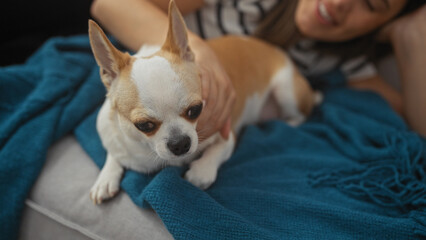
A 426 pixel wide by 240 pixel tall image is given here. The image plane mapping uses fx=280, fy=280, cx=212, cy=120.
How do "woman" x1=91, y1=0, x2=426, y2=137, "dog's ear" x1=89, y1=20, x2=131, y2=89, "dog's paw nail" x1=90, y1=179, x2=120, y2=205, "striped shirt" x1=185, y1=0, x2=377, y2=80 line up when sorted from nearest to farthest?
"dog's ear" x1=89, y1=20, x2=131, y2=89 → "dog's paw nail" x1=90, y1=179, x2=120, y2=205 → "woman" x1=91, y1=0, x2=426, y2=137 → "striped shirt" x1=185, y1=0, x2=377, y2=80

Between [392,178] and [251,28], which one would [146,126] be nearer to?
[392,178]

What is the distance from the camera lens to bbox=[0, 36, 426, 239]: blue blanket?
3.00 feet

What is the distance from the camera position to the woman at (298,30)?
1.17 m

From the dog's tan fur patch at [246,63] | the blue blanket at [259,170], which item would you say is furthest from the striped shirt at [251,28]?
the blue blanket at [259,170]

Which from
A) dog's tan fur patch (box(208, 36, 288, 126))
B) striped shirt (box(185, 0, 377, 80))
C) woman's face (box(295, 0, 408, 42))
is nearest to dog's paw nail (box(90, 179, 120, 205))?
dog's tan fur patch (box(208, 36, 288, 126))

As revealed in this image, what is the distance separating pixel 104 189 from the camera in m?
0.99

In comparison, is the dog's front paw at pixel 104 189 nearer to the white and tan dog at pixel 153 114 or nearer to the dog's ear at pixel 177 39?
the white and tan dog at pixel 153 114

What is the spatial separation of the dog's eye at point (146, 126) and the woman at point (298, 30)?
0.69 ft

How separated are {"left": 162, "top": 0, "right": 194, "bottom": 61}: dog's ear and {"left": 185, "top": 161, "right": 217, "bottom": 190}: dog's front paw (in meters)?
0.40

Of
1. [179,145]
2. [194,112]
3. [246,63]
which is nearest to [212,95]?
[194,112]

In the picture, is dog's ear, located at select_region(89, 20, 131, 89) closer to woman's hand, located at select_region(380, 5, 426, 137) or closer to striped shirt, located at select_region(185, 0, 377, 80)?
striped shirt, located at select_region(185, 0, 377, 80)

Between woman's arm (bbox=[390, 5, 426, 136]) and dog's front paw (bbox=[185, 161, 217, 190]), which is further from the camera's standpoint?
woman's arm (bbox=[390, 5, 426, 136])

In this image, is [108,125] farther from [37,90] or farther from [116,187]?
[37,90]

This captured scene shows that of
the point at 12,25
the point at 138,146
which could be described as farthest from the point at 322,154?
the point at 12,25
